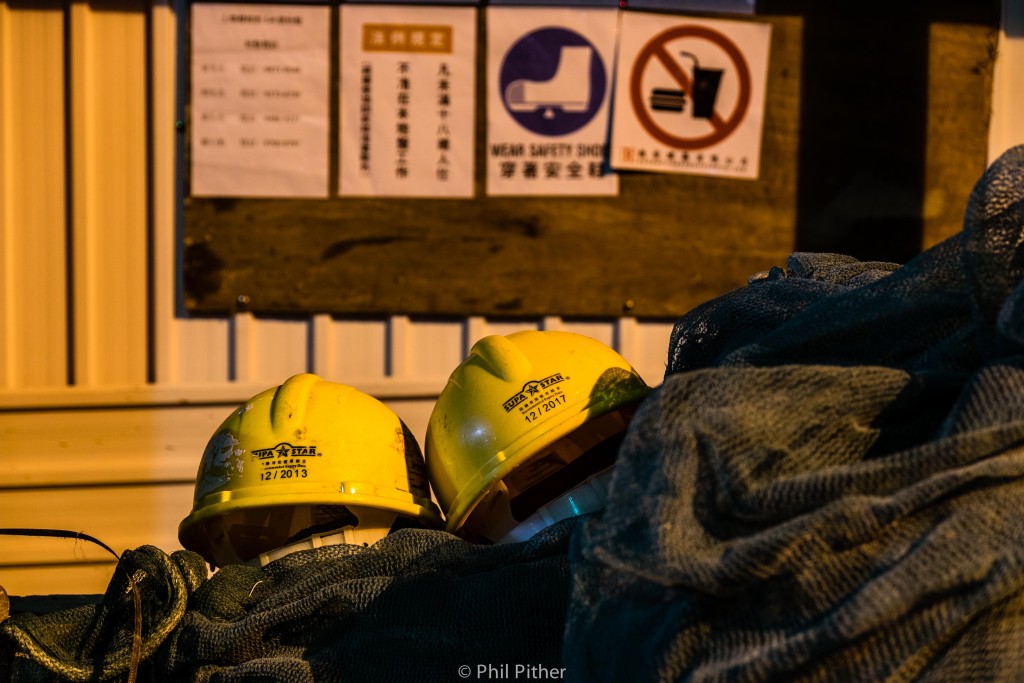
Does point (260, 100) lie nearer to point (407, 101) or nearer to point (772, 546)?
point (407, 101)

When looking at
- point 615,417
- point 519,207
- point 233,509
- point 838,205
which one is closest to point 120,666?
point 233,509

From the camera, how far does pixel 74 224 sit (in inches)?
150

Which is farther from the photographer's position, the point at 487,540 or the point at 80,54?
the point at 80,54

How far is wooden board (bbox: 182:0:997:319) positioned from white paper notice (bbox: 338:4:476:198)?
0.28ft

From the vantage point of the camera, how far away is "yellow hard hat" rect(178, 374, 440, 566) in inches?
79.2

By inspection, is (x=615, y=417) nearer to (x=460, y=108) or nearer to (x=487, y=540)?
(x=487, y=540)

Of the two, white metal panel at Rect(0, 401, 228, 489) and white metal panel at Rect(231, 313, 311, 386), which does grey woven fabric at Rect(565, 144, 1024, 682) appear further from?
white metal panel at Rect(0, 401, 228, 489)

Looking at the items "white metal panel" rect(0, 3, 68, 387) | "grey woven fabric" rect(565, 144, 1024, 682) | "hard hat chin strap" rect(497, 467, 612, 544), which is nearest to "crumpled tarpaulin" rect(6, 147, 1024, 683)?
"grey woven fabric" rect(565, 144, 1024, 682)

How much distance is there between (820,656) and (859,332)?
0.49 metres

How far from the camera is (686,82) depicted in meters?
3.92

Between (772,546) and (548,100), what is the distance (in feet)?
9.78

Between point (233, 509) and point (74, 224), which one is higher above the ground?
point (74, 224)

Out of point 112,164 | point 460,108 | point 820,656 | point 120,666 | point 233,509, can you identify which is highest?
point 460,108

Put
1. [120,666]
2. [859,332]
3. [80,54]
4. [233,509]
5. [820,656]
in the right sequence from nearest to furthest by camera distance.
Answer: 1. [820,656]
2. [859,332]
3. [120,666]
4. [233,509]
5. [80,54]
